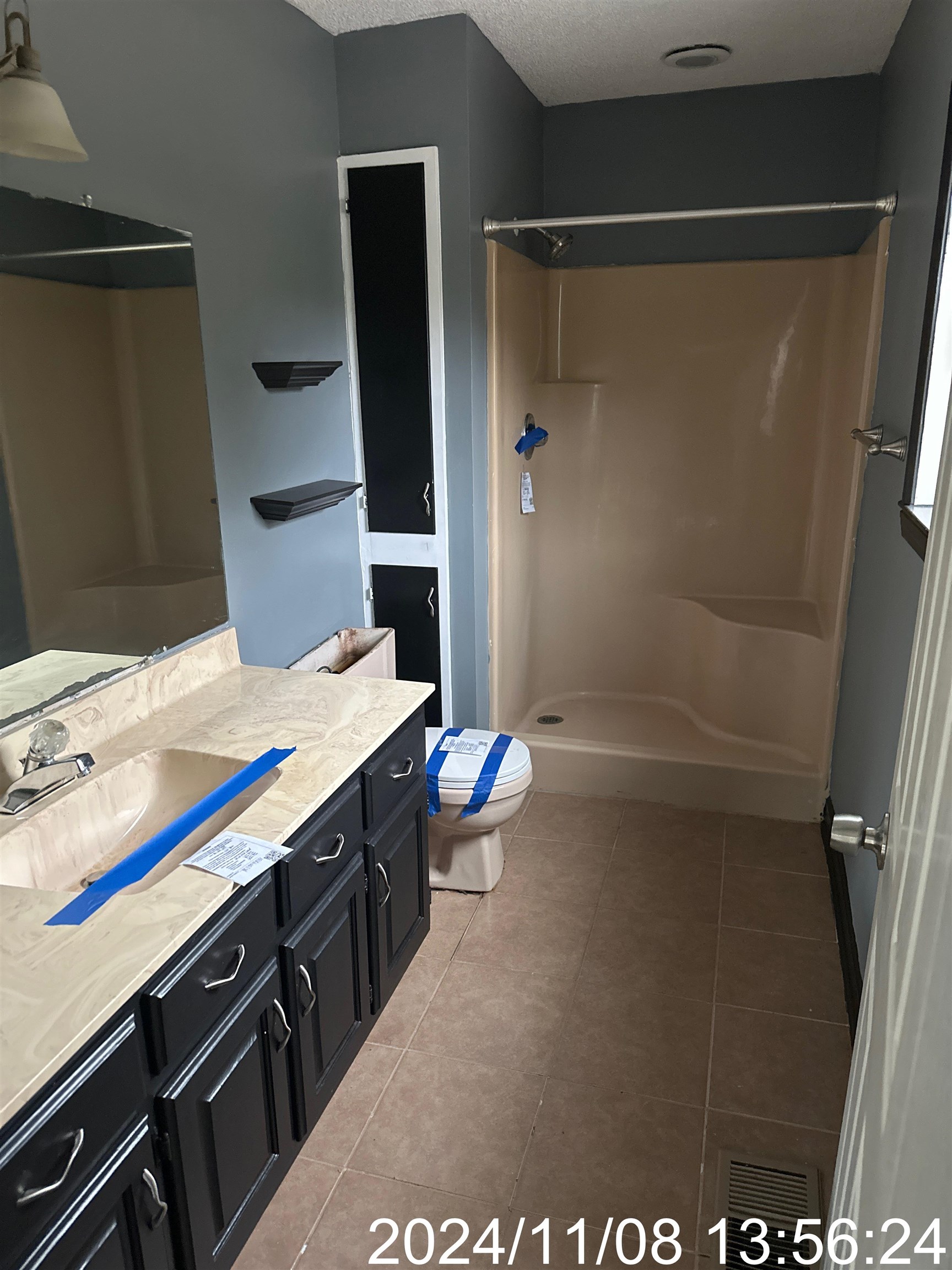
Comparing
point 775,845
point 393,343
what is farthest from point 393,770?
point 775,845

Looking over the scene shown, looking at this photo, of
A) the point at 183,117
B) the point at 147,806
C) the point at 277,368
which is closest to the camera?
the point at 147,806

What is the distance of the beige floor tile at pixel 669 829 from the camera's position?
9.86 feet

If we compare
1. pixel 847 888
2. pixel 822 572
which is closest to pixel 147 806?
pixel 847 888

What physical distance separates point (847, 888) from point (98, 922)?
81.4 inches

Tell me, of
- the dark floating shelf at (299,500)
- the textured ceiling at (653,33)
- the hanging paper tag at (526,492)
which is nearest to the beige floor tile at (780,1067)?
the dark floating shelf at (299,500)

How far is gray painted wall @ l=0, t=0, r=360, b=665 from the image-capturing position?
1771 mm

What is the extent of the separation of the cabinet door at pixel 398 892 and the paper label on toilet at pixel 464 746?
389 mm

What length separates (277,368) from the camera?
2.32 m

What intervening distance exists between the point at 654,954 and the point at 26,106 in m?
2.42

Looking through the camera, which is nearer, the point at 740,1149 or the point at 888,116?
the point at 740,1149

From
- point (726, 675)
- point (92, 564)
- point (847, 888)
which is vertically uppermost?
point (92, 564)

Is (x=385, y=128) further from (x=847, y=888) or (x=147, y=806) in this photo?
(x=847, y=888)

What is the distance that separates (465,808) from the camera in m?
2.57

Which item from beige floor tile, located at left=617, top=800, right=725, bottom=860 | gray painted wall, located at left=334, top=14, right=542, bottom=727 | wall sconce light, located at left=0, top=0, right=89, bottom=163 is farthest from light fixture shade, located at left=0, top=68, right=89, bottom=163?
beige floor tile, located at left=617, top=800, right=725, bottom=860
